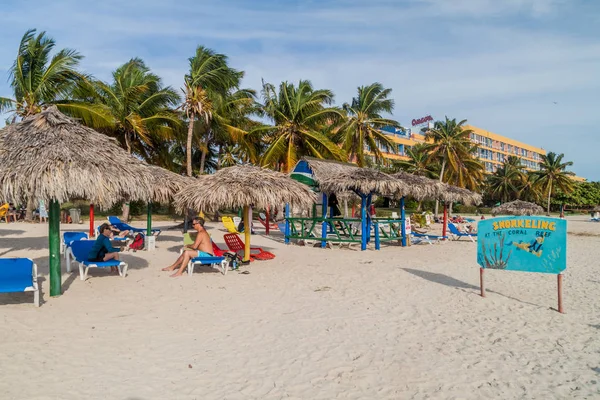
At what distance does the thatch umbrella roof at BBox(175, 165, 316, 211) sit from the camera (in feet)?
33.0

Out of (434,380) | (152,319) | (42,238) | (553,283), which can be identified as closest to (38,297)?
(152,319)

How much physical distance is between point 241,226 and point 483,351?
47.4 feet

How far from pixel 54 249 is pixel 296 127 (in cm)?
1875

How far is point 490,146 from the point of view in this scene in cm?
7531

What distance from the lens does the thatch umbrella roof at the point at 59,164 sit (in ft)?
21.9

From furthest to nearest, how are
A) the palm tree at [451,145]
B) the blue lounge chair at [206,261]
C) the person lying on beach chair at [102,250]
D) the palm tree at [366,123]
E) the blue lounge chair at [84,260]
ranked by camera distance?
the palm tree at [451,145]
the palm tree at [366,123]
the blue lounge chair at [206,261]
the person lying on beach chair at [102,250]
the blue lounge chair at [84,260]

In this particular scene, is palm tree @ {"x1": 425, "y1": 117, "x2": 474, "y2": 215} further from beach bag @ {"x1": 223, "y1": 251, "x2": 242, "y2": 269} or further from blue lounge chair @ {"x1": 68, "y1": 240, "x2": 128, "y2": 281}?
blue lounge chair @ {"x1": 68, "y1": 240, "x2": 128, "y2": 281}

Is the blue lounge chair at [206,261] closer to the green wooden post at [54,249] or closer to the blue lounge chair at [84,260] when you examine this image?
the blue lounge chair at [84,260]

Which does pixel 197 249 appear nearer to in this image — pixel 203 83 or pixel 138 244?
pixel 138 244

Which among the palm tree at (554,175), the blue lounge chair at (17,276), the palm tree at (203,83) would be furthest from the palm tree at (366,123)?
the palm tree at (554,175)

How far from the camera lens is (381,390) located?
3.89 metres

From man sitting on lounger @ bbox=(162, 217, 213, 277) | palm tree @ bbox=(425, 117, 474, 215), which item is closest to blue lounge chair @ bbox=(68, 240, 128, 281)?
man sitting on lounger @ bbox=(162, 217, 213, 277)

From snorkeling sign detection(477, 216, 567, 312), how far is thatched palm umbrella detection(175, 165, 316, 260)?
4.85m

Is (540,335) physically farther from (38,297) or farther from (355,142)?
(355,142)
